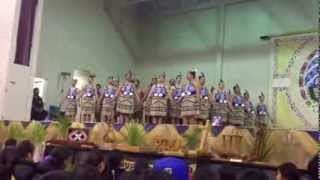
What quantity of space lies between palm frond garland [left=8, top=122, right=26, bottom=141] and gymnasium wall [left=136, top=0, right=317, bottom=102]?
5.60m

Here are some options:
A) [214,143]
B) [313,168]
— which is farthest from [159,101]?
[313,168]

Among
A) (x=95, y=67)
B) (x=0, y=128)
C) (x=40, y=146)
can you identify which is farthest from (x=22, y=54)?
(x=95, y=67)

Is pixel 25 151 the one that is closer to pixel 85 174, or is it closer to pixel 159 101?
pixel 85 174

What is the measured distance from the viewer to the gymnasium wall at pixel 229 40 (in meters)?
11.1

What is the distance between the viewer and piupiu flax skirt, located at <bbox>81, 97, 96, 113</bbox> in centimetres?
851

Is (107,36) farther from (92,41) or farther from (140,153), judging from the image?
(140,153)

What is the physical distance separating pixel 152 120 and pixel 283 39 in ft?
14.9

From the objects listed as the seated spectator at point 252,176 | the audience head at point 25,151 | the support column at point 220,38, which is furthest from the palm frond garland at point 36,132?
the support column at point 220,38

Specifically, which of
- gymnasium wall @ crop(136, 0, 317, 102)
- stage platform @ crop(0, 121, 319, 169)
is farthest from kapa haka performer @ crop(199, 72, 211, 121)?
gymnasium wall @ crop(136, 0, 317, 102)

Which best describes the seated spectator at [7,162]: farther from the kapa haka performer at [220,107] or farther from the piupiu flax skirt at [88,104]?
the kapa haka performer at [220,107]

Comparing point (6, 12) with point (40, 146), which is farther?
point (6, 12)

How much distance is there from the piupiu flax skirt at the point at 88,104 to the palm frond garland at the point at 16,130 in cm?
121

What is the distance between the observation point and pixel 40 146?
22.4ft

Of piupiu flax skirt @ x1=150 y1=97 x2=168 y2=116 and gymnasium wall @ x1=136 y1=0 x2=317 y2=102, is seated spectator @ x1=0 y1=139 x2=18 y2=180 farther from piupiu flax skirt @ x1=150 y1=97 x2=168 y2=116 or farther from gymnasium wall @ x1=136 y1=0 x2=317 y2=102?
gymnasium wall @ x1=136 y1=0 x2=317 y2=102
